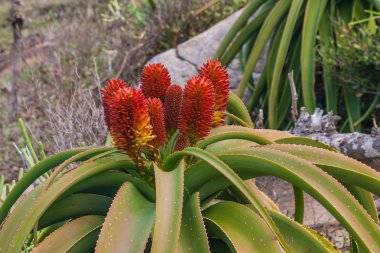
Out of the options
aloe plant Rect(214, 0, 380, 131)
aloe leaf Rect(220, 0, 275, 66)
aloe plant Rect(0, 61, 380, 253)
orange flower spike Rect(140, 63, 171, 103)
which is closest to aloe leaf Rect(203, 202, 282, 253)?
aloe plant Rect(0, 61, 380, 253)

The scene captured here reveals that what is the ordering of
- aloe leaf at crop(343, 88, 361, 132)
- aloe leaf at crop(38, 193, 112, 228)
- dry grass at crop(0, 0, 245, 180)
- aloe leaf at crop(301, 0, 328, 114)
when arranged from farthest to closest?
dry grass at crop(0, 0, 245, 180) → aloe leaf at crop(343, 88, 361, 132) → aloe leaf at crop(301, 0, 328, 114) → aloe leaf at crop(38, 193, 112, 228)

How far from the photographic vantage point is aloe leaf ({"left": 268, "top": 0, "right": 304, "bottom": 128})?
4355mm

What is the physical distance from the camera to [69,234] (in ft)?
6.37

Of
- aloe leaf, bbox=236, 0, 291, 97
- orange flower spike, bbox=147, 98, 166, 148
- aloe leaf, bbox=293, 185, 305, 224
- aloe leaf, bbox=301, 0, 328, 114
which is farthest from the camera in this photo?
aloe leaf, bbox=236, 0, 291, 97

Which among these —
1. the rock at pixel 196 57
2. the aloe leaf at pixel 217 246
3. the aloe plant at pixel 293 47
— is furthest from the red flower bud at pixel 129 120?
the rock at pixel 196 57

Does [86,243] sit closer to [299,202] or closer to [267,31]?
[299,202]

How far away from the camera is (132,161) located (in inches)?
77.5

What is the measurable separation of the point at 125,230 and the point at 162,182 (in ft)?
0.47

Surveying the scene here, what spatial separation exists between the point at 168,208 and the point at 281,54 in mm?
2764

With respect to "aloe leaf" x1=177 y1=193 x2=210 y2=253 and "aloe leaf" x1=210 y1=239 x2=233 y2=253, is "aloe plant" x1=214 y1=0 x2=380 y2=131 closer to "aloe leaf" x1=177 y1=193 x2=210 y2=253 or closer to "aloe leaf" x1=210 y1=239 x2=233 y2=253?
"aloe leaf" x1=210 y1=239 x2=233 y2=253

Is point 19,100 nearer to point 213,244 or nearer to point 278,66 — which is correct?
point 278,66

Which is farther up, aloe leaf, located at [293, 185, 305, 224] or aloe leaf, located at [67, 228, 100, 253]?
aloe leaf, located at [293, 185, 305, 224]

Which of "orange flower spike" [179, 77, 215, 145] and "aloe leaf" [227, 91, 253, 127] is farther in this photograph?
"aloe leaf" [227, 91, 253, 127]

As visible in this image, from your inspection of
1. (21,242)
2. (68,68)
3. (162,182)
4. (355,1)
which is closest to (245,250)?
(162,182)
